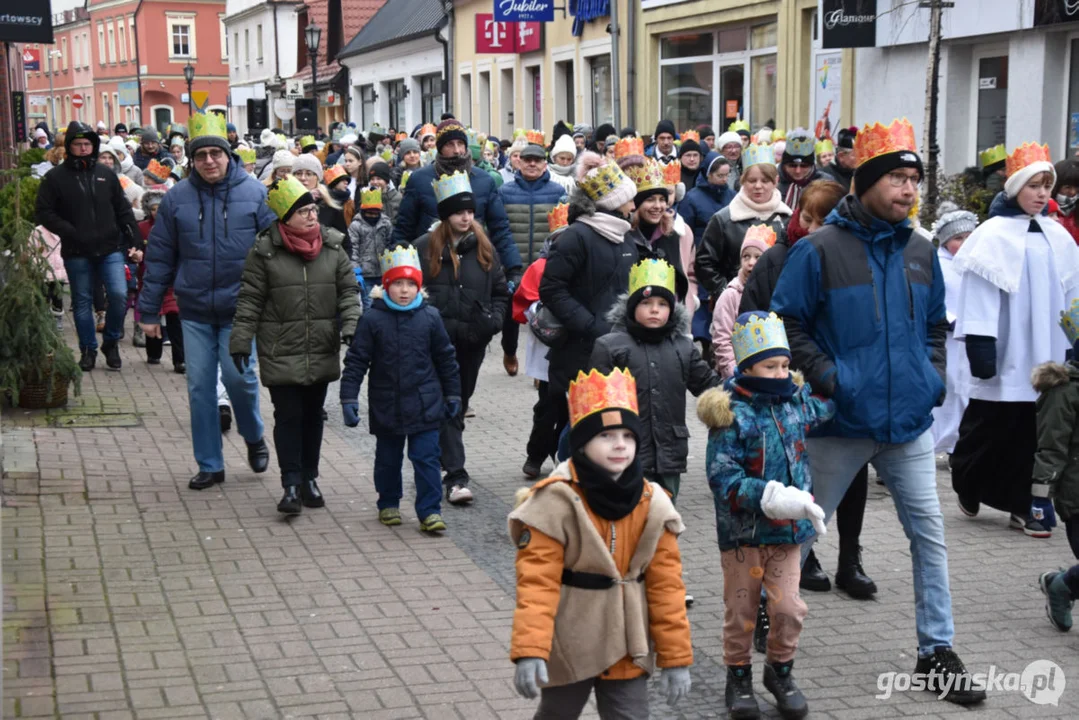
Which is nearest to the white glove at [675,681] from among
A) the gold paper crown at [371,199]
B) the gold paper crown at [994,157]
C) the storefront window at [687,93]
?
the gold paper crown at [994,157]

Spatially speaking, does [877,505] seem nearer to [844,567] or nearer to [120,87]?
[844,567]

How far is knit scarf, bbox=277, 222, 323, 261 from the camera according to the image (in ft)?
26.8

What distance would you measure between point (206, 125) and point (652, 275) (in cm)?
389

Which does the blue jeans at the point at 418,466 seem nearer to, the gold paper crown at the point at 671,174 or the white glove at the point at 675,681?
the gold paper crown at the point at 671,174

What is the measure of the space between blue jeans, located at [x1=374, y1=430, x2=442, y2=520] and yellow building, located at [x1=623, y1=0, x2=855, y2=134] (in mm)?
15003

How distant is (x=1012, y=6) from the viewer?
57.0 ft

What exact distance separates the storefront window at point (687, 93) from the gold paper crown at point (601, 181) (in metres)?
20.5

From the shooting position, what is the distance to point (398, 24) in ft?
160

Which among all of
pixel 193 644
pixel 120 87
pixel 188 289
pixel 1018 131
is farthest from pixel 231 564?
pixel 120 87

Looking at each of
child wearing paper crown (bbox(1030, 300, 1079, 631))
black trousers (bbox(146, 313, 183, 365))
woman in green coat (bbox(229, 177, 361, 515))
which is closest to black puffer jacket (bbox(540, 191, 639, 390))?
woman in green coat (bbox(229, 177, 361, 515))

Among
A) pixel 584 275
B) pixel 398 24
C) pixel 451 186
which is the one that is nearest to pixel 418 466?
pixel 584 275

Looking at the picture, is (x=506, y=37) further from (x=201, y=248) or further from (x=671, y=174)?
(x=201, y=248)

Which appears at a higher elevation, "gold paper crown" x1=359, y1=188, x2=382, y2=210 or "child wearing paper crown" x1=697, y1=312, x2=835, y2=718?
"gold paper crown" x1=359, y1=188, x2=382, y2=210

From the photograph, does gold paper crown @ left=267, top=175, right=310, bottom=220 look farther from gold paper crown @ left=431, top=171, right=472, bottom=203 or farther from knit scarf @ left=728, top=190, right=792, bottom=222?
knit scarf @ left=728, top=190, right=792, bottom=222
